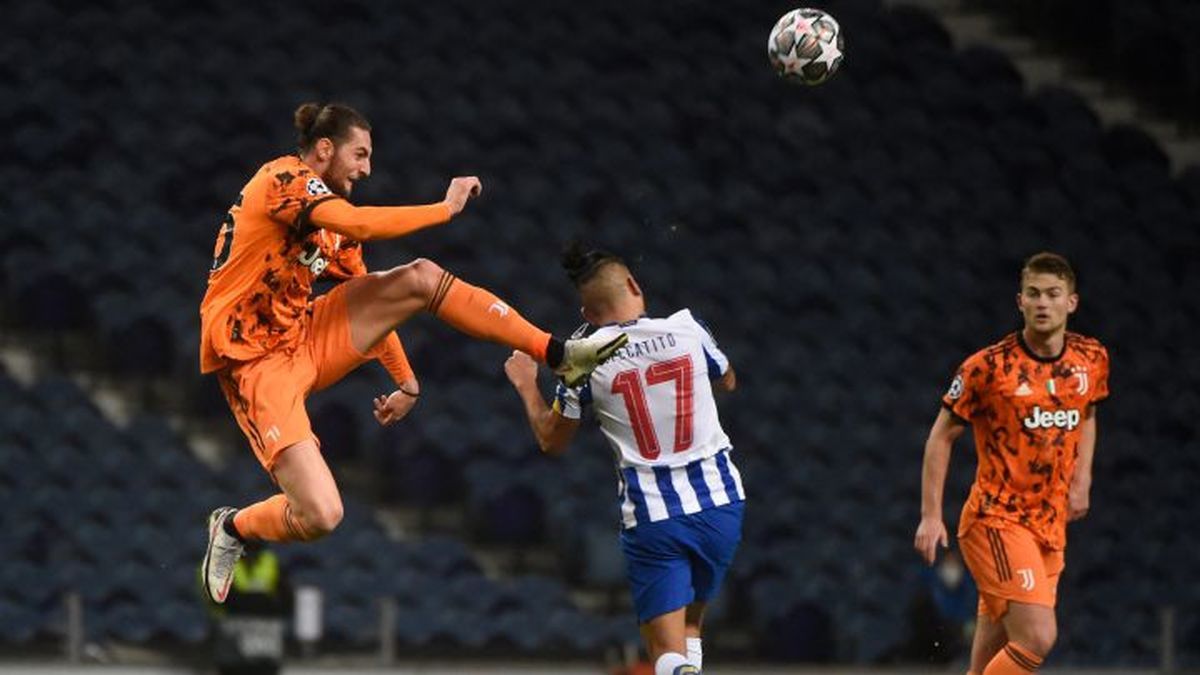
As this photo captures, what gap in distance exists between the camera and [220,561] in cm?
725

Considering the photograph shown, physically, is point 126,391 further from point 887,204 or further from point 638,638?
point 887,204

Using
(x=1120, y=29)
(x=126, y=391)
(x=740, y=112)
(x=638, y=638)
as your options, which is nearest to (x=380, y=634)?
(x=638, y=638)

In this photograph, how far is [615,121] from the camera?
49.2ft

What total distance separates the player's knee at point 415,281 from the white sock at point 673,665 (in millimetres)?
1484

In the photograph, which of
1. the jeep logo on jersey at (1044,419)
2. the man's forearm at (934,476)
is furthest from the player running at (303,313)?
the jeep logo on jersey at (1044,419)

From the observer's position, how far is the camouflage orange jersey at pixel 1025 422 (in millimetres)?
7383

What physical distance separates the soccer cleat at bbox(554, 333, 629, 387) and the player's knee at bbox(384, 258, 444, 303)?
0.57m

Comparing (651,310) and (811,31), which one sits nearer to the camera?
(811,31)

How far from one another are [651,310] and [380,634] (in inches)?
122

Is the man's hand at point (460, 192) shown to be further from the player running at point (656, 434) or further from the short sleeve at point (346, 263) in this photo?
the short sleeve at point (346, 263)

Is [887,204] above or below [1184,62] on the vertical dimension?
below

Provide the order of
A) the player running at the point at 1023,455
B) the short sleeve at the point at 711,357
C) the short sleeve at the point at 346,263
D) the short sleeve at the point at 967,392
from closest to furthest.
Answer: the short sleeve at the point at 711,357
the short sleeve at the point at 346,263
the player running at the point at 1023,455
the short sleeve at the point at 967,392

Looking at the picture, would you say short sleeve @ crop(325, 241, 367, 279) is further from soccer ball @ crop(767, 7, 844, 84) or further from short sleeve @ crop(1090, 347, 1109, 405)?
short sleeve @ crop(1090, 347, 1109, 405)

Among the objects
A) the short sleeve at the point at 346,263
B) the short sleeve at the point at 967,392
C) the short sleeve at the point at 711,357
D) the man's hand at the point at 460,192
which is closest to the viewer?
the man's hand at the point at 460,192
